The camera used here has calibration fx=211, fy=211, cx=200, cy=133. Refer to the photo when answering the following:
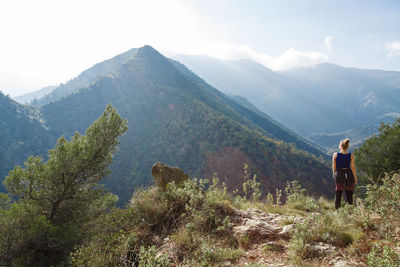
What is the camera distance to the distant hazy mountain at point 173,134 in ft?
164

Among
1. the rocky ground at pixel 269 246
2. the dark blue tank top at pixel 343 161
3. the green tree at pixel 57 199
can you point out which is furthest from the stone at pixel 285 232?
the green tree at pixel 57 199

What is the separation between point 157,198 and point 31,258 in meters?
3.43

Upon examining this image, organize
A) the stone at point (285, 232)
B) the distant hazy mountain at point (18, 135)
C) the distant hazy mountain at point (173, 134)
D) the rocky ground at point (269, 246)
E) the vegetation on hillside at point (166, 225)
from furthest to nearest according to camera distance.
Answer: the distant hazy mountain at point (18, 135)
the distant hazy mountain at point (173, 134)
the stone at point (285, 232)
the vegetation on hillside at point (166, 225)
the rocky ground at point (269, 246)

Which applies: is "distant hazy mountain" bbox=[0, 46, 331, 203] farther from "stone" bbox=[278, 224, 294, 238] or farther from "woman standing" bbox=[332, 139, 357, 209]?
"stone" bbox=[278, 224, 294, 238]

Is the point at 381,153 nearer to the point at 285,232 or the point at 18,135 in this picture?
the point at 285,232

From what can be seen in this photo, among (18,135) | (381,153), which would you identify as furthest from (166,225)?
(18,135)

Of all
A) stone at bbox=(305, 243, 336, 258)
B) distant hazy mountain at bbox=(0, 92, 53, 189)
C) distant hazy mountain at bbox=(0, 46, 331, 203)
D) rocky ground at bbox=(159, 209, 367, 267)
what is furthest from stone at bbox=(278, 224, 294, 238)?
distant hazy mountain at bbox=(0, 92, 53, 189)

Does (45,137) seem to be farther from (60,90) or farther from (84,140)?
(60,90)

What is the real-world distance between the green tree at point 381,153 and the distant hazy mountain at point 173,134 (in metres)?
14.9

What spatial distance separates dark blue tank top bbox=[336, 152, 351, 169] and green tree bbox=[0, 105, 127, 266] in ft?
21.8

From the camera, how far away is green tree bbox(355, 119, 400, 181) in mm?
11941

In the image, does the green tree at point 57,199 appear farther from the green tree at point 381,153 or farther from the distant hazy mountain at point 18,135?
the distant hazy mountain at point 18,135

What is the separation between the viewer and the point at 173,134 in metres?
71.7

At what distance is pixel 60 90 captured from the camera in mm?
155750
